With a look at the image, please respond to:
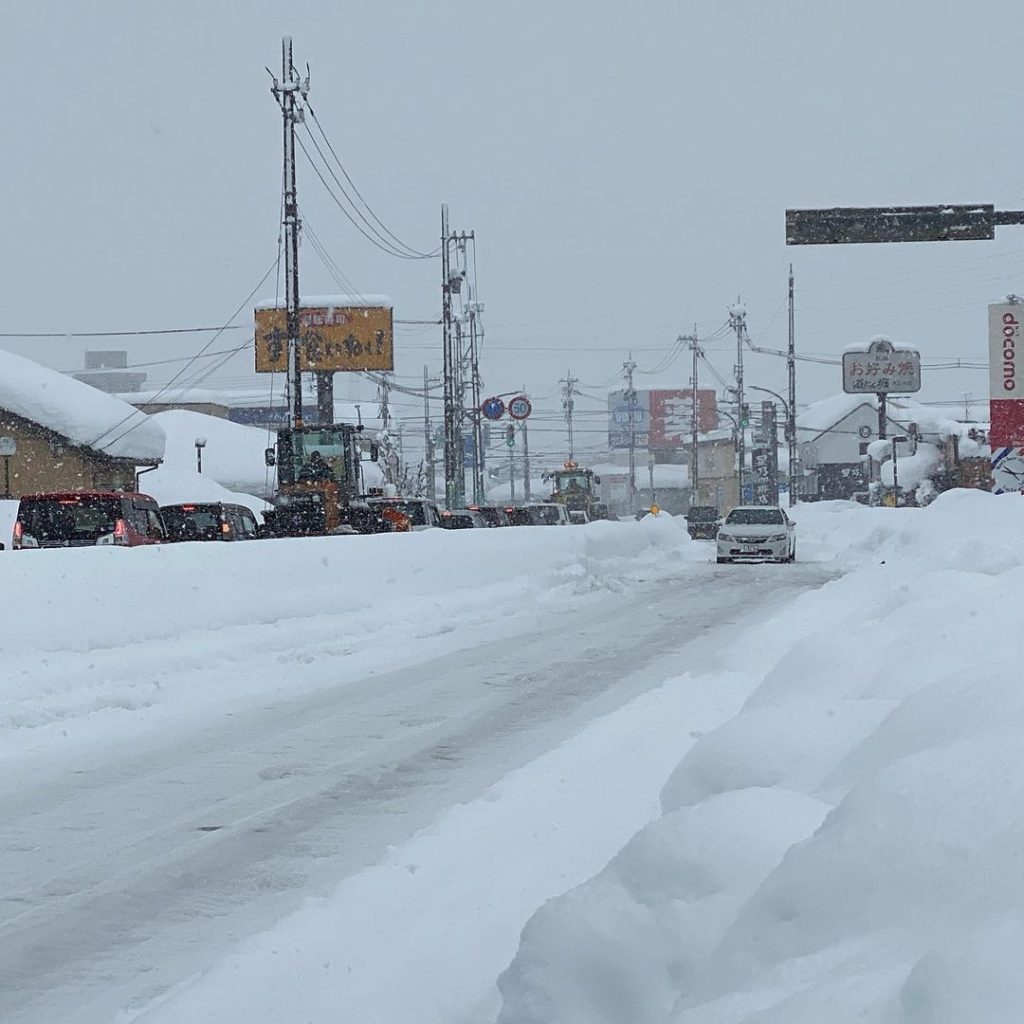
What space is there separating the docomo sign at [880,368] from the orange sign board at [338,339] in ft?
87.6

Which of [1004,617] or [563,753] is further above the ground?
[1004,617]

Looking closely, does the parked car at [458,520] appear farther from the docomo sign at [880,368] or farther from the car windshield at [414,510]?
the docomo sign at [880,368]

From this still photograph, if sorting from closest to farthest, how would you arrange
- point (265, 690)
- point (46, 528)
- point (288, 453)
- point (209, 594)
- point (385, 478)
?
point (265, 690) → point (209, 594) → point (46, 528) → point (288, 453) → point (385, 478)

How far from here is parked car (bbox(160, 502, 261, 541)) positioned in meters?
27.0

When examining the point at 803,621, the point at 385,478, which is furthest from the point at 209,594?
the point at 385,478

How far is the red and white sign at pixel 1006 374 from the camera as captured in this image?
24.8 m

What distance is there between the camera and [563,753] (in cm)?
901

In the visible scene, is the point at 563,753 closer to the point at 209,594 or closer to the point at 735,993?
the point at 735,993

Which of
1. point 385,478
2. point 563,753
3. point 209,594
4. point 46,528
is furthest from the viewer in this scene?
point 385,478

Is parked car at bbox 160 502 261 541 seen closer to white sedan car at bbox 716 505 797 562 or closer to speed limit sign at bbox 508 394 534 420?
white sedan car at bbox 716 505 797 562

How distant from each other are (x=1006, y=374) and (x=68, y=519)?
619 inches

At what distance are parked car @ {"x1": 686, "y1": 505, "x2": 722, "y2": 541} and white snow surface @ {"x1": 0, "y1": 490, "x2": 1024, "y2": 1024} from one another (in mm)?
55033

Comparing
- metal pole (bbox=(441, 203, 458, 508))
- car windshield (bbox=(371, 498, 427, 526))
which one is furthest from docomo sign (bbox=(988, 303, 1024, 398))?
metal pole (bbox=(441, 203, 458, 508))

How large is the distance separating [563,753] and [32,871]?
355 cm
